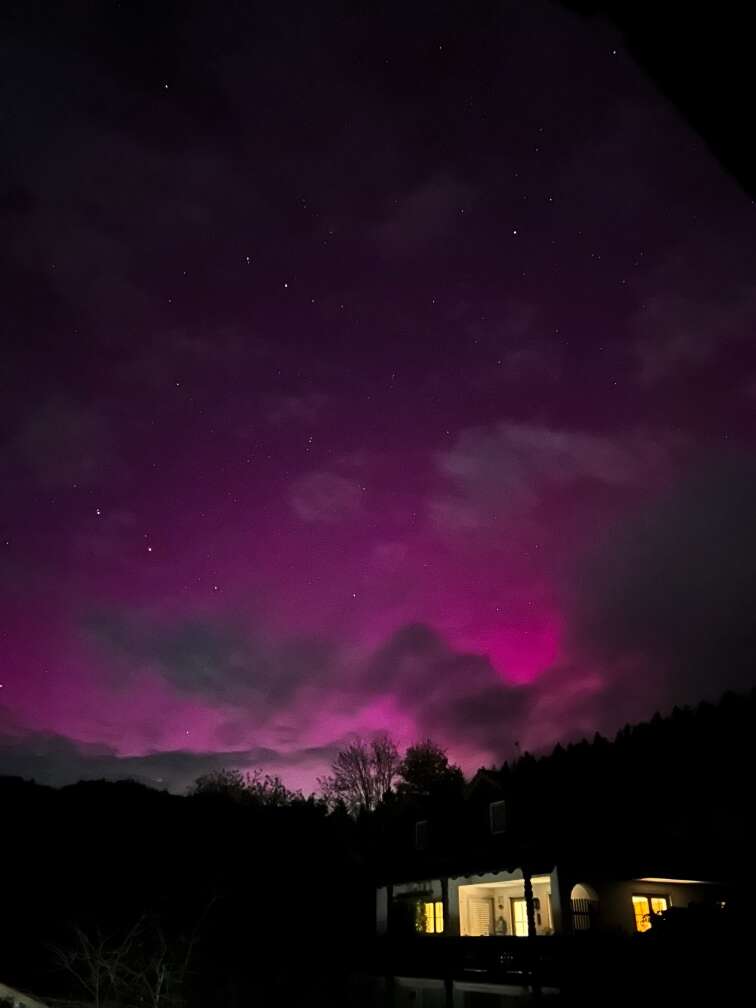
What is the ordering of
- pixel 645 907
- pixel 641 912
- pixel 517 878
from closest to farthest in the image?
1. pixel 641 912
2. pixel 645 907
3. pixel 517 878

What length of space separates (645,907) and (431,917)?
40.7ft

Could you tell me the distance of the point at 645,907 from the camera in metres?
24.3

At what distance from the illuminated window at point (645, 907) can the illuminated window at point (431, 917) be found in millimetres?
10676

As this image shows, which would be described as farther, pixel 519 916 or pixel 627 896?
pixel 519 916

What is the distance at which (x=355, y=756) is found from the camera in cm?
5947

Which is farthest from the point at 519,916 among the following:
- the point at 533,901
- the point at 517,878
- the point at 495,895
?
the point at 533,901

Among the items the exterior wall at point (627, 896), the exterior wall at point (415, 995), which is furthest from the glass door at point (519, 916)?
the exterior wall at point (627, 896)

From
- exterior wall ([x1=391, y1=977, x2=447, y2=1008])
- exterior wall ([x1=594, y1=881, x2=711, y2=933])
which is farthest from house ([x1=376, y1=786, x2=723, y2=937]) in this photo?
exterior wall ([x1=391, y1=977, x2=447, y2=1008])

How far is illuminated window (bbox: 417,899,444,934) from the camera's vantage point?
3220cm

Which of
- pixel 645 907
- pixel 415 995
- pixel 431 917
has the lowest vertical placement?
pixel 415 995

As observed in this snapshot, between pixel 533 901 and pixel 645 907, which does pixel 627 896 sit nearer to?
pixel 645 907

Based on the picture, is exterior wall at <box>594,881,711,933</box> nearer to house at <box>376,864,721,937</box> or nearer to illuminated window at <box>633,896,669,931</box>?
house at <box>376,864,721,937</box>

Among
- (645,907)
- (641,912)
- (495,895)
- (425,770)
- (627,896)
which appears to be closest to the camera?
(627,896)

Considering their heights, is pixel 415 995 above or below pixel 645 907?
below
